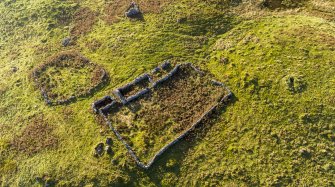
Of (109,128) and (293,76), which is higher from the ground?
(293,76)

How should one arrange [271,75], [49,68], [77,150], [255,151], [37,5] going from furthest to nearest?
1. [37,5]
2. [49,68]
3. [271,75]
4. [77,150]
5. [255,151]

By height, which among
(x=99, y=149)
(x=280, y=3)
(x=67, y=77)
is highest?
(x=280, y=3)

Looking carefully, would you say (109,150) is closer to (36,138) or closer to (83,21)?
(36,138)

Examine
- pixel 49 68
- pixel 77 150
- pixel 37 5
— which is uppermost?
pixel 37 5

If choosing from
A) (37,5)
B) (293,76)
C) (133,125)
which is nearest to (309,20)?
(293,76)

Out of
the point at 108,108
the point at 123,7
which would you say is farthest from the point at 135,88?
the point at 123,7

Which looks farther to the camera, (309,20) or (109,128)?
(309,20)

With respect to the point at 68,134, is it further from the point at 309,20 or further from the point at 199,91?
the point at 309,20

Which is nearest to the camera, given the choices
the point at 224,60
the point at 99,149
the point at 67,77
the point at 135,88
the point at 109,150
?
the point at 109,150
